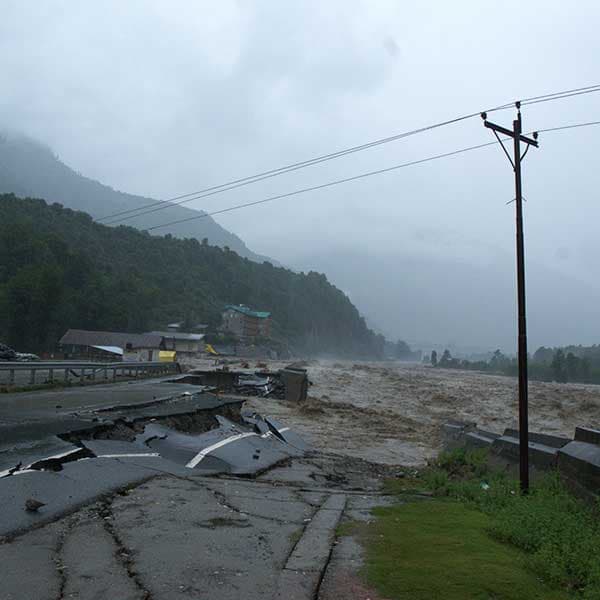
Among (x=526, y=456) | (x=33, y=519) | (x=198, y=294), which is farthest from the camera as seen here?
(x=198, y=294)

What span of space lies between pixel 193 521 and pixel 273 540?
103 cm

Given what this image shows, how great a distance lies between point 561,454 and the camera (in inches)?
425

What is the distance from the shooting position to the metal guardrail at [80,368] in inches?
854

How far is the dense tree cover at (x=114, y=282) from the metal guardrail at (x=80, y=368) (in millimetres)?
49368

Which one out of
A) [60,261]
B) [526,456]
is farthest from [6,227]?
[526,456]

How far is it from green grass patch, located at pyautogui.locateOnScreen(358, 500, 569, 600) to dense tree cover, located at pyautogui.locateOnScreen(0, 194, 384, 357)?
79.8m

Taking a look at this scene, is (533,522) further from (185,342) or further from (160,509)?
(185,342)

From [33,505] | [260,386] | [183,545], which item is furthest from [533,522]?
[260,386]

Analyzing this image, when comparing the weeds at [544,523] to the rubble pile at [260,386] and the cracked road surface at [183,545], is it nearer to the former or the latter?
the cracked road surface at [183,545]

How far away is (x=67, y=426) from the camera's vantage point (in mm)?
11672

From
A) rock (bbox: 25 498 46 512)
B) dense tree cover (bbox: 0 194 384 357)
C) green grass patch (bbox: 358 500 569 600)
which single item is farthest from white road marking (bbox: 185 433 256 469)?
dense tree cover (bbox: 0 194 384 357)

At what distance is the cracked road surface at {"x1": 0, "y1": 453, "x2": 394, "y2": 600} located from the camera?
470 centimetres

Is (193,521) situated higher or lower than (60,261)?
lower

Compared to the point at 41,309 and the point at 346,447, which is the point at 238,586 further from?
the point at 41,309
